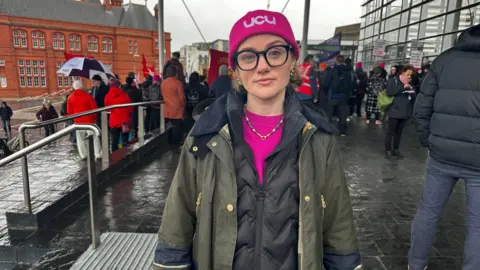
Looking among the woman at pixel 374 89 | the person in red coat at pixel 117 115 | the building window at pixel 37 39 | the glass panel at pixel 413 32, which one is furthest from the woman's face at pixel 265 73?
the building window at pixel 37 39

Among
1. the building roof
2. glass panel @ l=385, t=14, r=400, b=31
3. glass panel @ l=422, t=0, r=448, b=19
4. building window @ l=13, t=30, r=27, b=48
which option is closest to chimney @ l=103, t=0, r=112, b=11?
the building roof

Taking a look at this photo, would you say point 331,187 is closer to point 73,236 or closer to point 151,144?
point 73,236

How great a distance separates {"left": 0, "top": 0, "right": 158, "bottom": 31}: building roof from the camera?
57203 millimetres

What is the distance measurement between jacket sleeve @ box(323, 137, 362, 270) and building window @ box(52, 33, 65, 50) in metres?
67.7

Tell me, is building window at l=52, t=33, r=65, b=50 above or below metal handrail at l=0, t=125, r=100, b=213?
above

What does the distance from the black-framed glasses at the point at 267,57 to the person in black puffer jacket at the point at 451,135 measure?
1605mm

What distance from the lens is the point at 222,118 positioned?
4.99 feet

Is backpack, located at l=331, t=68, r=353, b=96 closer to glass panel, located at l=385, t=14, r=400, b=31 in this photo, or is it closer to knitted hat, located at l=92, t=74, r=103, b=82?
knitted hat, located at l=92, t=74, r=103, b=82

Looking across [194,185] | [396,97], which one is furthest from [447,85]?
[396,97]

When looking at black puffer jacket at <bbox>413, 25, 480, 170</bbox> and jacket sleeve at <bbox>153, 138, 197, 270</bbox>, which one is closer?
jacket sleeve at <bbox>153, 138, 197, 270</bbox>

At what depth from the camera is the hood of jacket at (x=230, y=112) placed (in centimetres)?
149

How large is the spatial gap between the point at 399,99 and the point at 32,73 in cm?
6481

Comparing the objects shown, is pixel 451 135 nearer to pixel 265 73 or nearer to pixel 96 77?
pixel 265 73

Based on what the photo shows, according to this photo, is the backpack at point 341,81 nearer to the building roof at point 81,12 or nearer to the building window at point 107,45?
the building roof at point 81,12
